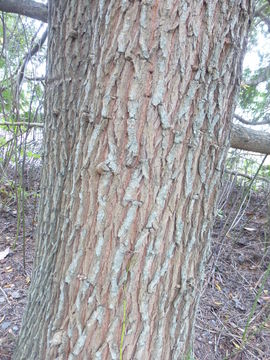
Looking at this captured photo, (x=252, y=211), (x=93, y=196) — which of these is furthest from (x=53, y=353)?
(x=252, y=211)

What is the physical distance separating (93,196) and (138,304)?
1.21ft

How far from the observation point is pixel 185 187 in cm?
84

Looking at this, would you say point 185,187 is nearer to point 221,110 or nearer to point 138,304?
point 221,110

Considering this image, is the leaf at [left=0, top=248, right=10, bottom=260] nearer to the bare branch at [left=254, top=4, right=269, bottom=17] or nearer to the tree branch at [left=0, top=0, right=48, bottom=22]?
the tree branch at [left=0, top=0, right=48, bottom=22]

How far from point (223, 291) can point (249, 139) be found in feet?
3.85

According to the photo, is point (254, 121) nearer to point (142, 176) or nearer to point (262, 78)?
point (262, 78)

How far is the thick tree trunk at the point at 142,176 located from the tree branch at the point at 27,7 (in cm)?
69

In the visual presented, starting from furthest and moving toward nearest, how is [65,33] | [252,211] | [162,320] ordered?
[252,211] → [65,33] → [162,320]

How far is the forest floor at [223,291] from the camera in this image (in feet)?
4.96

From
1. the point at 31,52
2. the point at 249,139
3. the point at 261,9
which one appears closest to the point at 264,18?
the point at 261,9

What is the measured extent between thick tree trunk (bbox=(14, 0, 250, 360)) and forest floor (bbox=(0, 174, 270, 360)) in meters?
0.70

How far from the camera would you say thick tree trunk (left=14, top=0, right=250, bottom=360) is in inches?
30.3

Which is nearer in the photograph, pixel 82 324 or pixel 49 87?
pixel 82 324

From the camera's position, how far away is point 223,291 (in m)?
1.98
